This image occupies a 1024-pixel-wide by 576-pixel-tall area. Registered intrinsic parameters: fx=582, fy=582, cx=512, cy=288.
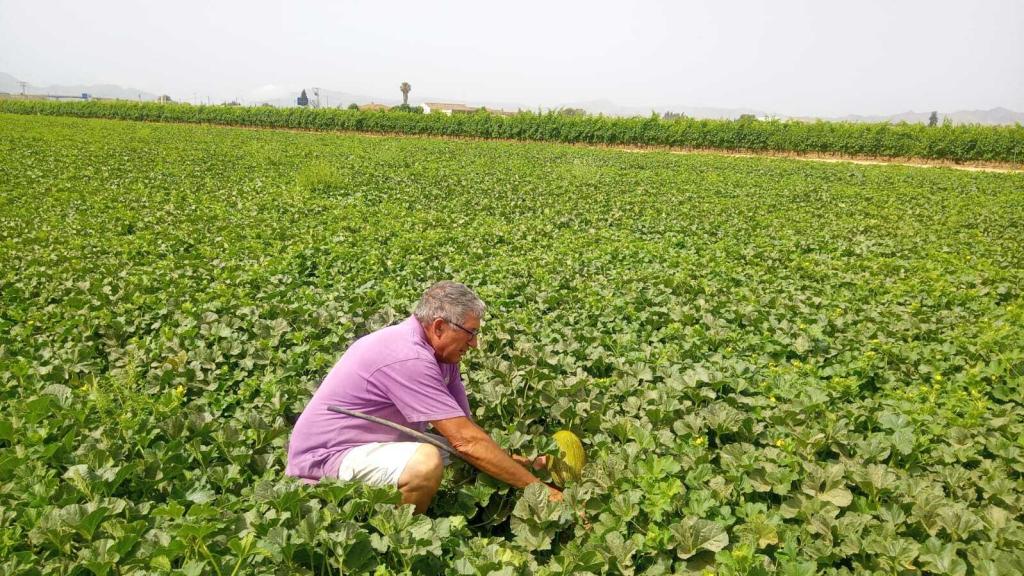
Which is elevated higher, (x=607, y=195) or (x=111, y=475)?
(x=607, y=195)

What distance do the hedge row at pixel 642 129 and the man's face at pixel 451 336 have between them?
38157mm

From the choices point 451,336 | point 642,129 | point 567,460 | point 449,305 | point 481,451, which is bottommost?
point 567,460

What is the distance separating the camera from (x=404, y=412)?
290 cm

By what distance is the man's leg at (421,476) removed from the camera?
282cm

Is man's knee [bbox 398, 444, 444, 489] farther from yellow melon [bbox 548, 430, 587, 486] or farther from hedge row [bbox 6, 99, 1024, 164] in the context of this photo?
hedge row [bbox 6, 99, 1024, 164]

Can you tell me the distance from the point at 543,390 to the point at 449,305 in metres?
1.29

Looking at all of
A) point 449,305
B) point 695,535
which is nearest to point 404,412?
point 449,305

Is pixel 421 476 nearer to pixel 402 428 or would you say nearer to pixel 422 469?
pixel 422 469

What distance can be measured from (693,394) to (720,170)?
760 inches

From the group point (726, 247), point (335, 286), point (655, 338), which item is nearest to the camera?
point (655, 338)

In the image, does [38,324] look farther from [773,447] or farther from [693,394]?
[773,447]

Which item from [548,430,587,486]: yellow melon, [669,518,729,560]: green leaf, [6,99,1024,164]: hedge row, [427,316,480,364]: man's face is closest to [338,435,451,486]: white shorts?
[427,316,480,364]: man's face

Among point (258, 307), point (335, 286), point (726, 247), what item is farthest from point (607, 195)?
point (258, 307)

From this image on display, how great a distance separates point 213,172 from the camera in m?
16.0
